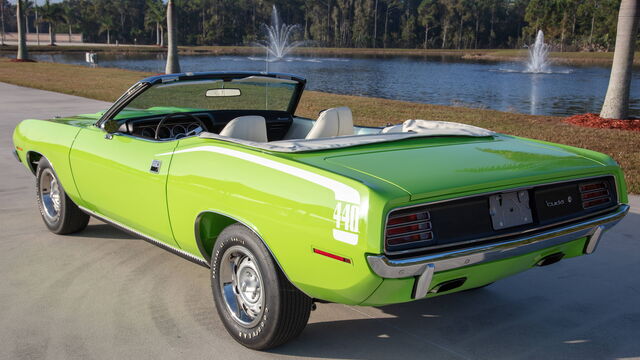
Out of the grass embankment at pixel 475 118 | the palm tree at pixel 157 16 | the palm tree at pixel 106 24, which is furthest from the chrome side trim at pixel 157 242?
the palm tree at pixel 106 24

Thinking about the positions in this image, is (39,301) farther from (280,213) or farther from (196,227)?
(280,213)

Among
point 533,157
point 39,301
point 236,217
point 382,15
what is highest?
point 382,15

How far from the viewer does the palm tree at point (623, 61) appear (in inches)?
479

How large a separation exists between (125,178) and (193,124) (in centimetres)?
89

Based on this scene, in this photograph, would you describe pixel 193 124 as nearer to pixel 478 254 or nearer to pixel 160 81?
pixel 160 81

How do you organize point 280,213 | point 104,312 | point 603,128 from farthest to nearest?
point 603,128 → point 104,312 → point 280,213

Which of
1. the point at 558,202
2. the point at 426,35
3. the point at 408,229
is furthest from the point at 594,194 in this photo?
the point at 426,35

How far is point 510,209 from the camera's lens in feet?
10.8

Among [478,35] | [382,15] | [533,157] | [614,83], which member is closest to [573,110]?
[614,83]

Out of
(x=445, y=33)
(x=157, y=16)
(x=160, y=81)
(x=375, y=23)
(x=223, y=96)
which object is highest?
(x=375, y=23)

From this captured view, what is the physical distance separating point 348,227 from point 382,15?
127m

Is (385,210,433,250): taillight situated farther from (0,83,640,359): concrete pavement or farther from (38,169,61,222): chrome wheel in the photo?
(38,169,61,222): chrome wheel

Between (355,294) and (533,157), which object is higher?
(533,157)

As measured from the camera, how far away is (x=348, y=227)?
2.88 m
